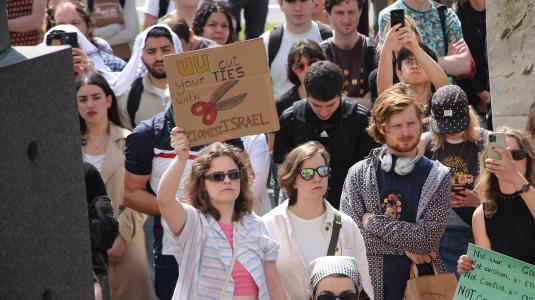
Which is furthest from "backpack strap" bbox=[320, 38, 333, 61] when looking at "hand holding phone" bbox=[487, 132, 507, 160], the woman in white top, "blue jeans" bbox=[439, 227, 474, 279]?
"hand holding phone" bbox=[487, 132, 507, 160]

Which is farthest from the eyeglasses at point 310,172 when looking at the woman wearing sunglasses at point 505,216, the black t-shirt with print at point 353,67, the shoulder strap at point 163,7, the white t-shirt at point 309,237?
the shoulder strap at point 163,7

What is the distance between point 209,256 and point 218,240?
100 millimetres

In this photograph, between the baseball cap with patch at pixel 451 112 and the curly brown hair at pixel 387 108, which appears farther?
the baseball cap with patch at pixel 451 112

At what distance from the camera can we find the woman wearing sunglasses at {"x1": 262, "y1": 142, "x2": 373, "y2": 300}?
255 inches

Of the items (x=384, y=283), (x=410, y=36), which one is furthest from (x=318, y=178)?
(x=410, y=36)

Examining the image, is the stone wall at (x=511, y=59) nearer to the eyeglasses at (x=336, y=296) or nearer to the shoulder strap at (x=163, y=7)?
the eyeglasses at (x=336, y=296)

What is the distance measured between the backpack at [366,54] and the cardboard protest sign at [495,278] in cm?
305

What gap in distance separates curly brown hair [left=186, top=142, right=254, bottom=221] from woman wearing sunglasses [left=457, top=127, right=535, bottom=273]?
1.21 m

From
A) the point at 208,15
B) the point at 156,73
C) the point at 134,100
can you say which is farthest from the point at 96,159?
the point at 208,15

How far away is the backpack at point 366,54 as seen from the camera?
8.98 meters

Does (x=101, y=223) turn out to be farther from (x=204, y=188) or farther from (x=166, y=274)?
(x=166, y=274)

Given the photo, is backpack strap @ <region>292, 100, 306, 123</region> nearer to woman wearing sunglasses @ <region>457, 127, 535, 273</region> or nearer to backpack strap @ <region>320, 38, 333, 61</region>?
backpack strap @ <region>320, 38, 333, 61</region>

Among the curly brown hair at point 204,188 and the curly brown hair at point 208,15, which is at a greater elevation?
the curly brown hair at point 208,15

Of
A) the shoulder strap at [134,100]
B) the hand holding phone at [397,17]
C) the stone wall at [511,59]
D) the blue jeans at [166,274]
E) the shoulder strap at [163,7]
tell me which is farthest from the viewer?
the shoulder strap at [163,7]
